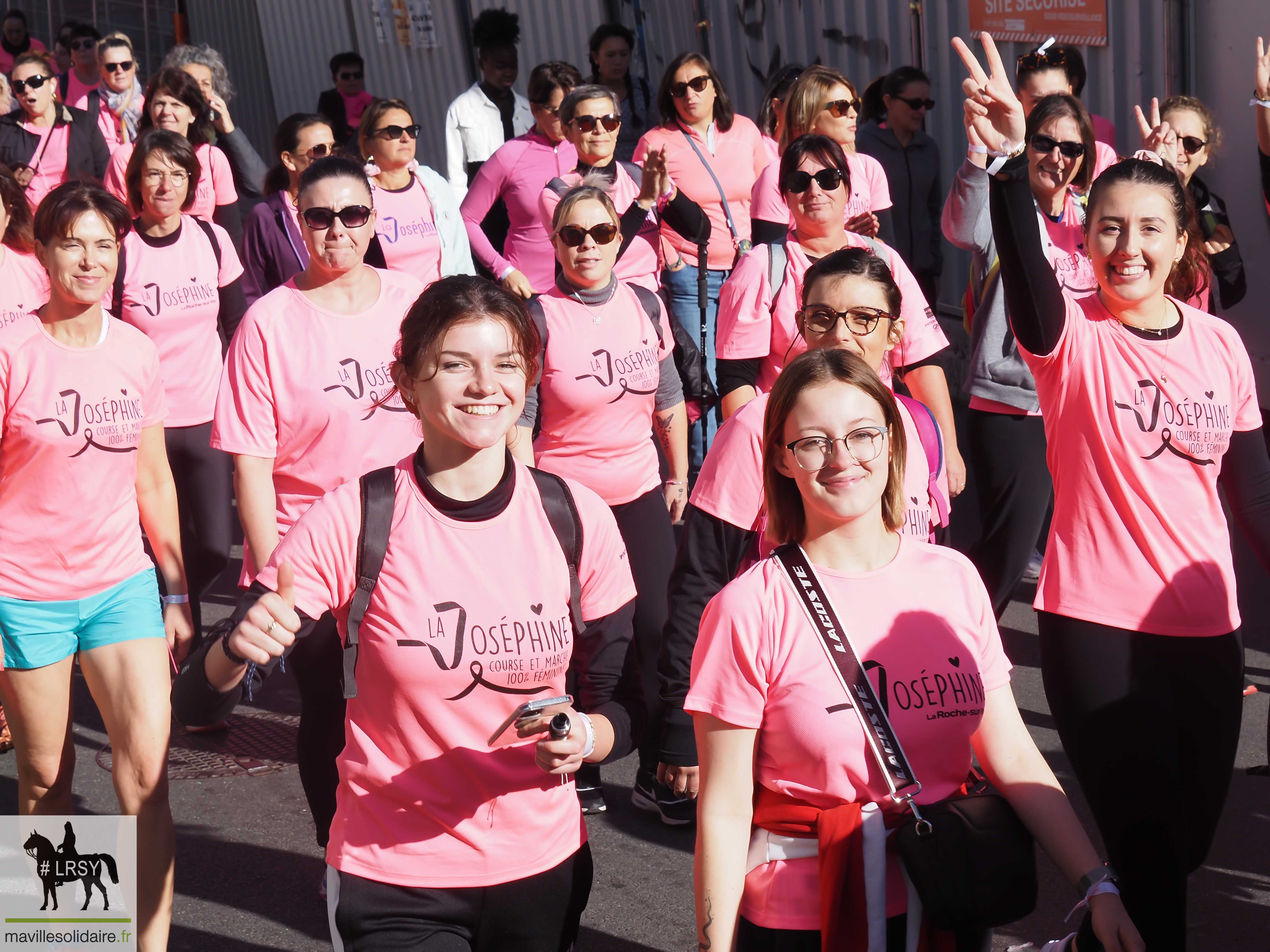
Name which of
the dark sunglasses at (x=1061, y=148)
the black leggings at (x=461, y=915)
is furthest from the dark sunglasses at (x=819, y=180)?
the black leggings at (x=461, y=915)

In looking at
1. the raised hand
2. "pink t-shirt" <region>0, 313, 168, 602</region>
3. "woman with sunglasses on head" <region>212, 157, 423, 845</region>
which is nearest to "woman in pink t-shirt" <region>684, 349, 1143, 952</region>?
the raised hand

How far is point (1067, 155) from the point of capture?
5.62 m

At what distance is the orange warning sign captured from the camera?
9117 millimetres

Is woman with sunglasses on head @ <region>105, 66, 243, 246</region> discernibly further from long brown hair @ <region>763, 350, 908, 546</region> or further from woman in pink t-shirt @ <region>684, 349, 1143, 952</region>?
woman in pink t-shirt @ <region>684, 349, 1143, 952</region>

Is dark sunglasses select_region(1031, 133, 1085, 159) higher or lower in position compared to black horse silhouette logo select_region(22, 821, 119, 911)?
higher

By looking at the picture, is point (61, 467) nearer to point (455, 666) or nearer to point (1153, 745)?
point (455, 666)

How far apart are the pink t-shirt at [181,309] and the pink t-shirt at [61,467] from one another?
1.99 metres

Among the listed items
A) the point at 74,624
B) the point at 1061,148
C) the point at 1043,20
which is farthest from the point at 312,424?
the point at 1043,20

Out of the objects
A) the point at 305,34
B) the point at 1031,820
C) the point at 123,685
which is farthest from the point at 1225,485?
the point at 305,34

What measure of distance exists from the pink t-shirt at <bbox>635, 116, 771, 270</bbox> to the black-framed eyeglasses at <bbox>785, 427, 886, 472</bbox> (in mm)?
5565

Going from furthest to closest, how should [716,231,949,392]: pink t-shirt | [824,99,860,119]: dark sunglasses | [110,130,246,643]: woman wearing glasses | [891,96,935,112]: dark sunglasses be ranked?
1. [891,96,935,112]: dark sunglasses
2. [824,99,860,119]: dark sunglasses
3. [110,130,246,643]: woman wearing glasses
4. [716,231,949,392]: pink t-shirt

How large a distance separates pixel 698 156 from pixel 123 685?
5.18 metres

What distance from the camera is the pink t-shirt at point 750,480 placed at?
11.8 feet

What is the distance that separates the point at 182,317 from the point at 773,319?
8.69ft
